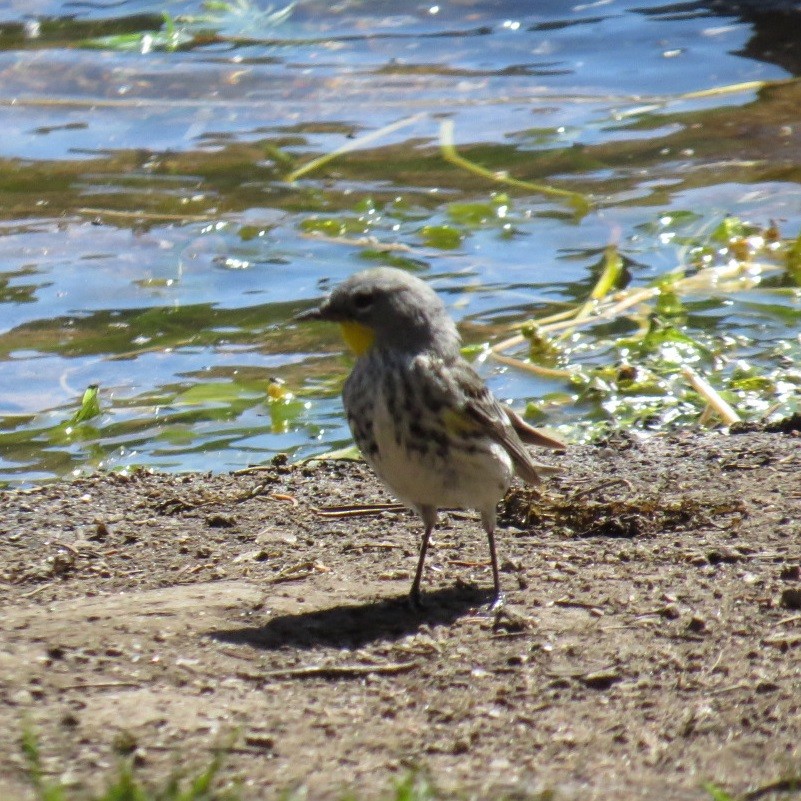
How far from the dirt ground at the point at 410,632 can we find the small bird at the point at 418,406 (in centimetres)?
35

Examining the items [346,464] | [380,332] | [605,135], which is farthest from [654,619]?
[605,135]

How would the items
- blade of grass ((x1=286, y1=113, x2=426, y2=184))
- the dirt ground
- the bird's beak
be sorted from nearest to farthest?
the dirt ground < the bird's beak < blade of grass ((x1=286, y1=113, x2=426, y2=184))

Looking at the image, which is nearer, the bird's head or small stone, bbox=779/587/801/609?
small stone, bbox=779/587/801/609

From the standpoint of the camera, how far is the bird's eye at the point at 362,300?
4805 mm

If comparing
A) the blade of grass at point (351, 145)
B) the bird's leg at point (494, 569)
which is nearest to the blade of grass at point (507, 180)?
the blade of grass at point (351, 145)

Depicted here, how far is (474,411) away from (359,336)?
0.48 metres

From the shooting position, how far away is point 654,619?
4348mm

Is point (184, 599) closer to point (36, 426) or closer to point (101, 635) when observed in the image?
point (101, 635)

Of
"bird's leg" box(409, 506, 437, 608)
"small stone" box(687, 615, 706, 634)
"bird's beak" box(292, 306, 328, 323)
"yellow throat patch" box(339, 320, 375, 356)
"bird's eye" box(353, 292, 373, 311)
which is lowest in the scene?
"small stone" box(687, 615, 706, 634)

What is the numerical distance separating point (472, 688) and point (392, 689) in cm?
22

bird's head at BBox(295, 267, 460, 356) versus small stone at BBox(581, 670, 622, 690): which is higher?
bird's head at BBox(295, 267, 460, 356)

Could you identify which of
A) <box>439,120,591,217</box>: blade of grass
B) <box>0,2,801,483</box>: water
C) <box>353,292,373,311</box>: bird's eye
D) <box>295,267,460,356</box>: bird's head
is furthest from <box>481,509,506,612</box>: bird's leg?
<box>439,120,591,217</box>: blade of grass

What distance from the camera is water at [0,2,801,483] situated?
741 cm

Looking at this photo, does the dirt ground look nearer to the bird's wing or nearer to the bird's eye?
the bird's wing
